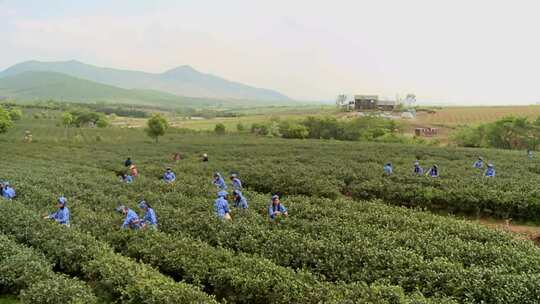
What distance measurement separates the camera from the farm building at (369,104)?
117625 millimetres

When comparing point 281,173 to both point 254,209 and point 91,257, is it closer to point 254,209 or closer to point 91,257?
point 254,209

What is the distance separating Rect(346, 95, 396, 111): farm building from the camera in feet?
386

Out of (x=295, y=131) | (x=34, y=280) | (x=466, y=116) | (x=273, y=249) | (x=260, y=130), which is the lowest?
(x=260, y=130)

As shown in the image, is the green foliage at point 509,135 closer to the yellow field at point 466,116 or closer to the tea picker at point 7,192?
the yellow field at point 466,116

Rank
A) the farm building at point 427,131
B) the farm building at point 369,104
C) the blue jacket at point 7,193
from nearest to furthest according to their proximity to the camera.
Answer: the blue jacket at point 7,193, the farm building at point 427,131, the farm building at point 369,104

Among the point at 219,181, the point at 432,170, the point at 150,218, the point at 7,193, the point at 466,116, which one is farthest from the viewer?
the point at 466,116

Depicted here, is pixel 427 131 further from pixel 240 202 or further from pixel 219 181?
pixel 240 202

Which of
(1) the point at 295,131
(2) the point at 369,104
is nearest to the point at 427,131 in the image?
(1) the point at 295,131

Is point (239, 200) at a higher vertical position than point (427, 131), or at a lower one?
higher

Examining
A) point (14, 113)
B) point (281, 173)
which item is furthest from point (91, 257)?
point (14, 113)

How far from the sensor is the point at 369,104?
118438 millimetres

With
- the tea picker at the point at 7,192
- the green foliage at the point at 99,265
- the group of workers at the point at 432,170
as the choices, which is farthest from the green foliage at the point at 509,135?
the green foliage at the point at 99,265

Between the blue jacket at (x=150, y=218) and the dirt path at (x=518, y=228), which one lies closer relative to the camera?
the blue jacket at (x=150, y=218)

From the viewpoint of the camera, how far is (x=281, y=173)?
24109 mm
